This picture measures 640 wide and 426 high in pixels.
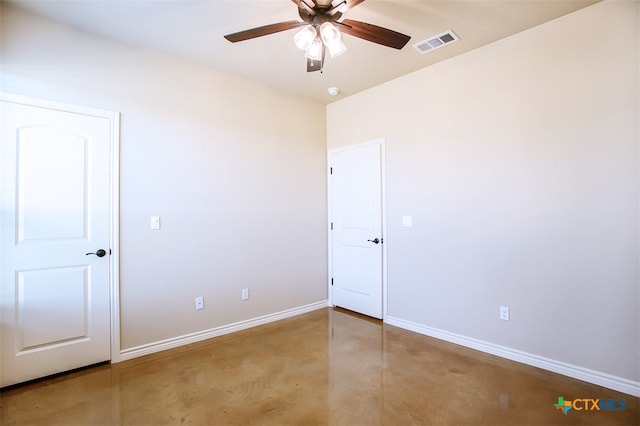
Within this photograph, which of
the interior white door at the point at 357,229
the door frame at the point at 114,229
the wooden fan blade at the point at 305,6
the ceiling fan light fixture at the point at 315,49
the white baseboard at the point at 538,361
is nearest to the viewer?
the wooden fan blade at the point at 305,6

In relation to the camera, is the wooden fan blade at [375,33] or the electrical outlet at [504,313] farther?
the electrical outlet at [504,313]

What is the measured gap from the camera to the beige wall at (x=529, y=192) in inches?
86.2

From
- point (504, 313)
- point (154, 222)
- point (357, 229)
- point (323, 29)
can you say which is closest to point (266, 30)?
point (323, 29)

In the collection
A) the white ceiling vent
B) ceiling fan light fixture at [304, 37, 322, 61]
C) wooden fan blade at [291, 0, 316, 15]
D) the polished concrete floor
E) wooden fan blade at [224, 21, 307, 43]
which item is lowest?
the polished concrete floor

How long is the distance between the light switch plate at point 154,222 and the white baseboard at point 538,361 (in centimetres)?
267

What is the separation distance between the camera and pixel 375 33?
1976 mm

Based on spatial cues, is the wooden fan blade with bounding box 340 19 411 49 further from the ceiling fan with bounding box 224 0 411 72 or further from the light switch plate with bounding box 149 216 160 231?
the light switch plate with bounding box 149 216 160 231

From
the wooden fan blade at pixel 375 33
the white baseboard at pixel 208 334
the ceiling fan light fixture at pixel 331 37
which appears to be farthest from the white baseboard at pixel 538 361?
the ceiling fan light fixture at pixel 331 37

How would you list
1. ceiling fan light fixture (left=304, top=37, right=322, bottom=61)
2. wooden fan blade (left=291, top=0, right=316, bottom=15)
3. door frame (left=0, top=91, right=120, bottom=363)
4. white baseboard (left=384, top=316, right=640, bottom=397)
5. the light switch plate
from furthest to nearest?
the light switch plate
door frame (left=0, top=91, right=120, bottom=363)
white baseboard (left=384, top=316, right=640, bottom=397)
ceiling fan light fixture (left=304, top=37, right=322, bottom=61)
wooden fan blade (left=291, top=0, right=316, bottom=15)

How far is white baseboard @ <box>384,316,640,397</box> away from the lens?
216 cm

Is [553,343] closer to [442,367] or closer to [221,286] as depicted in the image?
[442,367]

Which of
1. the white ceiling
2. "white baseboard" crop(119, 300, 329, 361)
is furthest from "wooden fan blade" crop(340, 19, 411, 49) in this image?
"white baseboard" crop(119, 300, 329, 361)

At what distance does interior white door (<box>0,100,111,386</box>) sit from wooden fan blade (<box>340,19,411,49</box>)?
211cm

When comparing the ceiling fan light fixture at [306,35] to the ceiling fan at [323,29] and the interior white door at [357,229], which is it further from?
the interior white door at [357,229]
